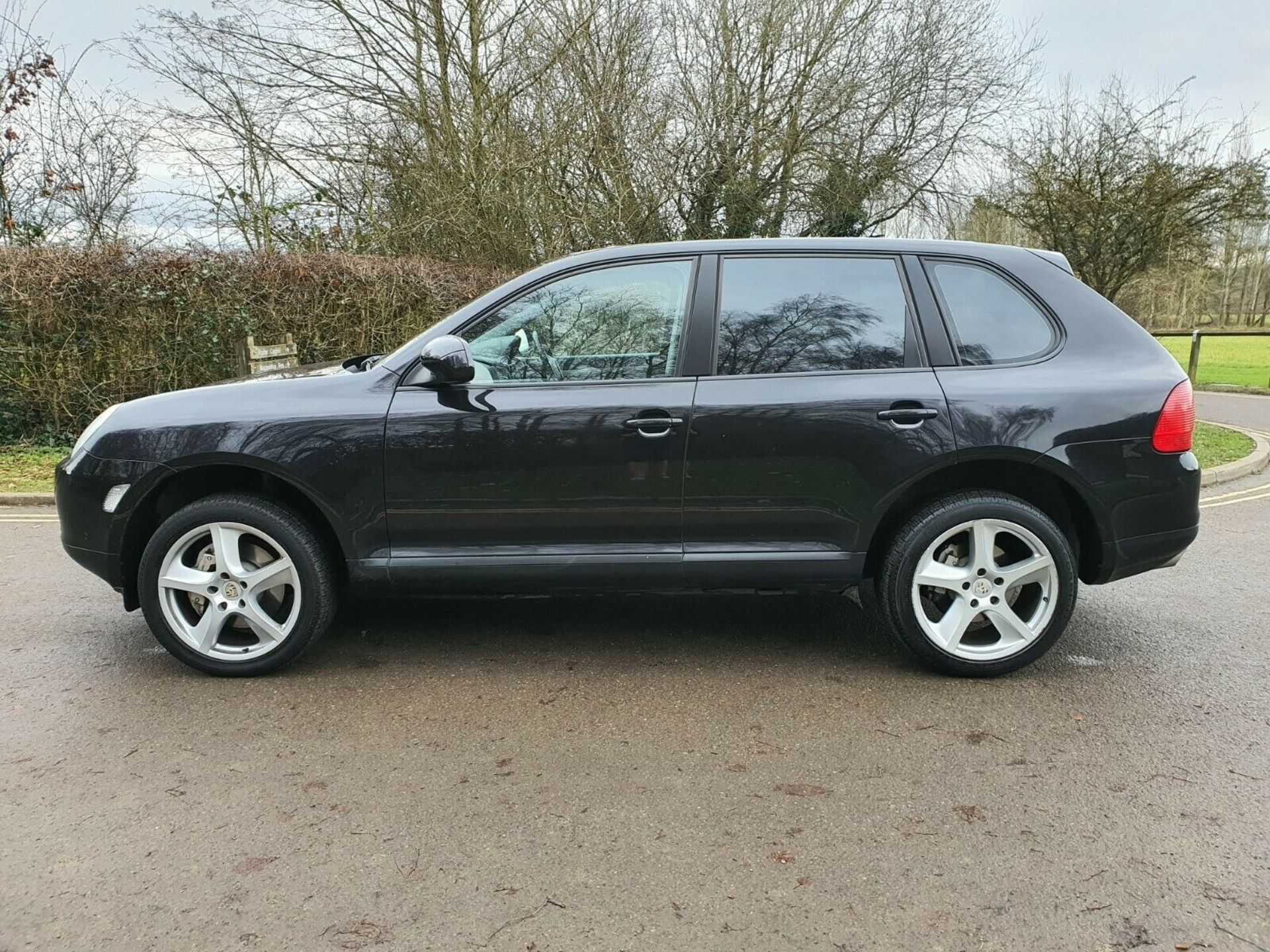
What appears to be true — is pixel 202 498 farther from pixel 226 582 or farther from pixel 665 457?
pixel 665 457

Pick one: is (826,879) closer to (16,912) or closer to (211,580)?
(16,912)

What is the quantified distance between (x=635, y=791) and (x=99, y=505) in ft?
8.03

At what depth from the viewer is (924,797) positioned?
2.65 m

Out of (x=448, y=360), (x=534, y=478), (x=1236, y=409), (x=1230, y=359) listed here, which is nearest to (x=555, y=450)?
(x=534, y=478)

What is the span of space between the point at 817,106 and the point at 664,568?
54.2 feet

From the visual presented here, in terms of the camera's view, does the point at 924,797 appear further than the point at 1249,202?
No

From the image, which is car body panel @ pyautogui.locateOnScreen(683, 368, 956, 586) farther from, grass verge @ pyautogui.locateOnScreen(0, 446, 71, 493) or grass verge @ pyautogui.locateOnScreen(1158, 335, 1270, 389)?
grass verge @ pyautogui.locateOnScreen(1158, 335, 1270, 389)

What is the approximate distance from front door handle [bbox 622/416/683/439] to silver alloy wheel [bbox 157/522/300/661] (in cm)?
147

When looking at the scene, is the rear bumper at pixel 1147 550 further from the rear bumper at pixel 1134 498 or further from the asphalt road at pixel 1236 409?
the asphalt road at pixel 1236 409

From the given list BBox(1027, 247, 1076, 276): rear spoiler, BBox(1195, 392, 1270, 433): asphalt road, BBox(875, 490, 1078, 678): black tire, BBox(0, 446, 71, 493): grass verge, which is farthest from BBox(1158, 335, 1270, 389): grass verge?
BBox(0, 446, 71, 493): grass verge

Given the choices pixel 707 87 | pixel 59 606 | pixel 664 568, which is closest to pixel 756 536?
pixel 664 568

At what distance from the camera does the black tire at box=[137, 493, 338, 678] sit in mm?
3434

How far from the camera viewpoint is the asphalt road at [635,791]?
2121 millimetres

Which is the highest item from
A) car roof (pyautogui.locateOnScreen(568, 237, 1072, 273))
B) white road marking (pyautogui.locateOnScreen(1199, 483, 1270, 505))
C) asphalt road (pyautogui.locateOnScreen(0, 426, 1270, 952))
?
car roof (pyautogui.locateOnScreen(568, 237, 1072, 273))
